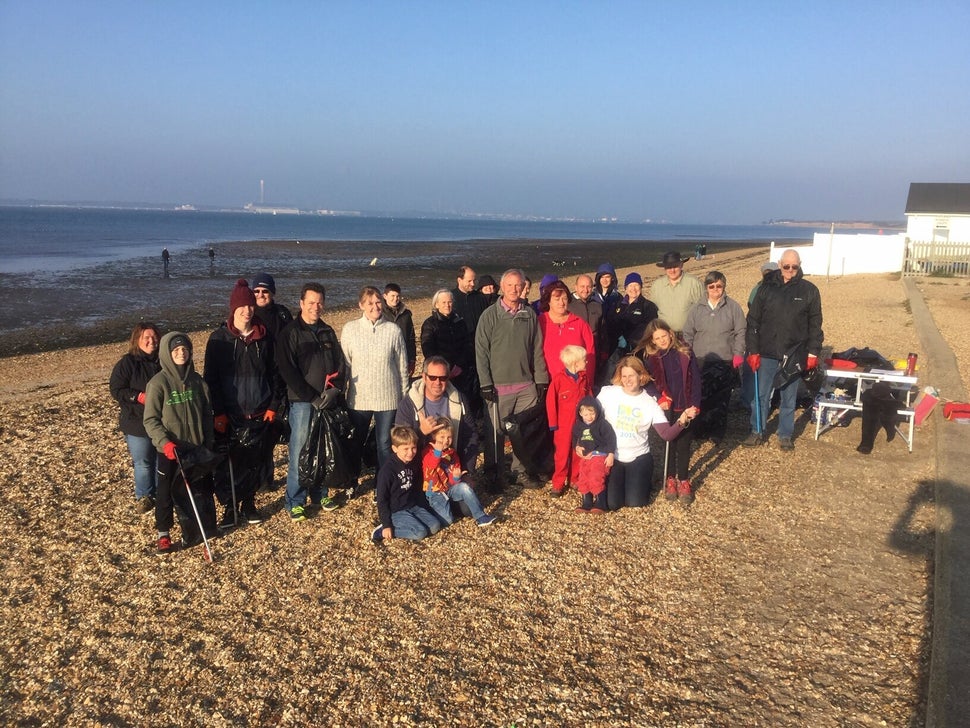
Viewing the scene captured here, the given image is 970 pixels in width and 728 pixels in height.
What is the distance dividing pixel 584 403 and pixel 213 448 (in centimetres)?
286

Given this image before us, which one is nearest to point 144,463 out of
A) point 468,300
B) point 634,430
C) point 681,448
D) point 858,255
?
point 468,300

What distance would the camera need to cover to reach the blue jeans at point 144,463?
573cm

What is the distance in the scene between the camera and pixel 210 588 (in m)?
4.79

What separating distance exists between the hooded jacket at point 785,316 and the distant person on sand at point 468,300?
2761 millimetres

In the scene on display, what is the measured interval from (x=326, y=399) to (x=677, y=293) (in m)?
3.99

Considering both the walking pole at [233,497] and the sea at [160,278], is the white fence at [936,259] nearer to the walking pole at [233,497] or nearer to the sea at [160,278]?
the sea at [160,278]

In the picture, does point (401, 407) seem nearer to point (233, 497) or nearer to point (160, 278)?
point (233, 497)

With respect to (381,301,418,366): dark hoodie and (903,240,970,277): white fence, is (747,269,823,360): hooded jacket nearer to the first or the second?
(381,301,418,366): dark hoodie

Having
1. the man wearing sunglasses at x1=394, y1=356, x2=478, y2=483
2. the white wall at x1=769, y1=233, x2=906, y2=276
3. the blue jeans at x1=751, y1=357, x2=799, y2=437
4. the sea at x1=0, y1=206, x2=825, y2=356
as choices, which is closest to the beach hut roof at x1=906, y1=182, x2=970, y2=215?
the white wall at x1=769, y1=233, x2=906, y2=276

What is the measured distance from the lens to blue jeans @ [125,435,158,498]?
573cm

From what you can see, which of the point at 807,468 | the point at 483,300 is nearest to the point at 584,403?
the point at 483,300

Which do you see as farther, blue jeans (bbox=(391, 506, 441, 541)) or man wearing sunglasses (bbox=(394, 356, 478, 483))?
man wearing sunglasses (bbox=(394, 356, 478, 483))

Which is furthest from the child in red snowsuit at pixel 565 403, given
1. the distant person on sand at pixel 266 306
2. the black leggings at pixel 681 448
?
the distant person on sand at pixel 266 306

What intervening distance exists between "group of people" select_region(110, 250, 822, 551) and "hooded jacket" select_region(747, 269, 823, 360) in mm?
497
